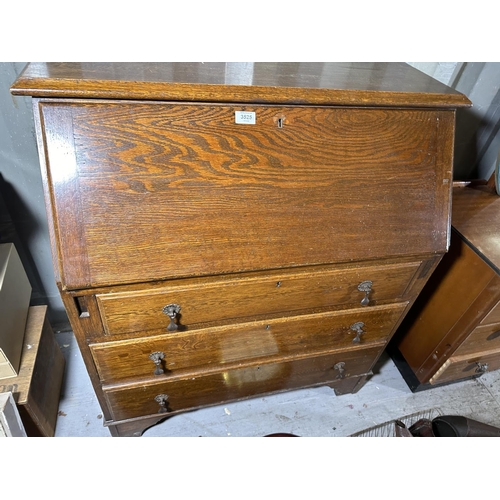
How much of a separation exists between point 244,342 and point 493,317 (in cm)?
94

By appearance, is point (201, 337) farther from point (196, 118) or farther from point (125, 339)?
point (196, 118)

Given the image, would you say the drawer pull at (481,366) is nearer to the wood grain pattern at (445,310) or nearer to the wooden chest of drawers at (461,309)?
the wooden chest of drawers at (461,309)

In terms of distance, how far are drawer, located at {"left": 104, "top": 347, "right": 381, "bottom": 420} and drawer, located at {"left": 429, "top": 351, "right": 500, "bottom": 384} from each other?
336 millimetres

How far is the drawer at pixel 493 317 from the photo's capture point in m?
1.33

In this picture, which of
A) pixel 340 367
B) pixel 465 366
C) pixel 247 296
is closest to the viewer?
pixel 247 296

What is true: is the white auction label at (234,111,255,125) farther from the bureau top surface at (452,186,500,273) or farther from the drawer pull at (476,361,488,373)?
the drawer pull at (476,361,488,373)

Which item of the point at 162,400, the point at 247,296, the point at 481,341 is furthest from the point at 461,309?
the point at 162,400

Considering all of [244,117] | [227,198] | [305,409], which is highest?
[244,117]

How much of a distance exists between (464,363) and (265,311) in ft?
3.50

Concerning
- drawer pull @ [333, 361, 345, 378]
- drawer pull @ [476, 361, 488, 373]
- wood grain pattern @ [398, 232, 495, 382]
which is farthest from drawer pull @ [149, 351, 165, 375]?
drawer pull @ [476, 361, 488, 373]

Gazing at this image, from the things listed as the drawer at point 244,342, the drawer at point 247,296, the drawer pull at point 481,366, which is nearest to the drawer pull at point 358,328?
the drawer at point 244,342

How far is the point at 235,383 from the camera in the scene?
4.66ft

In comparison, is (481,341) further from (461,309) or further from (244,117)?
(244,117)

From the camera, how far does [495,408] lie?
5.82 ft
